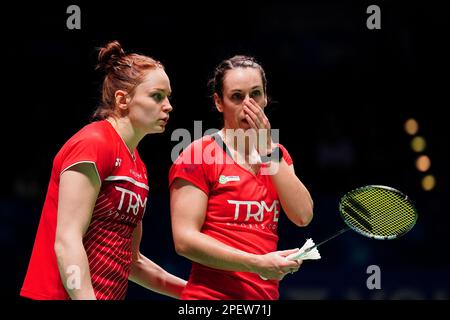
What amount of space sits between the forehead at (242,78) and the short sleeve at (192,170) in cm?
35

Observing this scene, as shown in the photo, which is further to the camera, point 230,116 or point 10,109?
point 10,109

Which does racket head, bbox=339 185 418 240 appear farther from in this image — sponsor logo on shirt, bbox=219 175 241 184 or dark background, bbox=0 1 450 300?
dark background, bbox=0 1 450 300

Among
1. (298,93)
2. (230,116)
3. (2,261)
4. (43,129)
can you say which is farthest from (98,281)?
(298,93)

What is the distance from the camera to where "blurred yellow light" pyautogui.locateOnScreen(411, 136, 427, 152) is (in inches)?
294

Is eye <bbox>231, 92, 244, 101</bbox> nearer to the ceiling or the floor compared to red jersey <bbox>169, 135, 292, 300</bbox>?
nearer to the ceiling

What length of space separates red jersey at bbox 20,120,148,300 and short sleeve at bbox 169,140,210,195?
8.6 inches

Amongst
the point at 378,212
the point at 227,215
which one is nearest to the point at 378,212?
the point at 378,212

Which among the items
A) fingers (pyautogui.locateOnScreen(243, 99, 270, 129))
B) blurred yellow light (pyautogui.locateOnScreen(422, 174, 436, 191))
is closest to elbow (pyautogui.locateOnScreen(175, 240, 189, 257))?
fingers (pyautogui.locateOnScreen(243, 99, 270, 129))

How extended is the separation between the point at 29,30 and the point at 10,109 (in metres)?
1.08

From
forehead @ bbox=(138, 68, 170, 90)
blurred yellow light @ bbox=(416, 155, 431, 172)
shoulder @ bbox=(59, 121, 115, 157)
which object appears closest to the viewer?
shoulder @ bbox=(59, 121, 115, 157)

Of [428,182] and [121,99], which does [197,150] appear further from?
[428,182]
